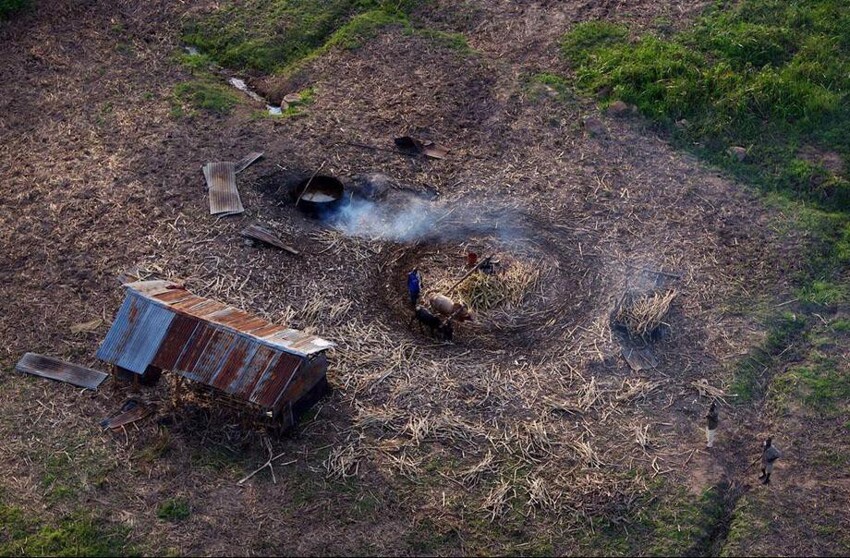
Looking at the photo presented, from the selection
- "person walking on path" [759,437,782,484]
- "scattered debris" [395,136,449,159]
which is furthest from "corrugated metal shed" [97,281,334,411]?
"person walking on path" [759,437,782,484]

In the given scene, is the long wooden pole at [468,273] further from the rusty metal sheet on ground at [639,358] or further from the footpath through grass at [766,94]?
the footpath through grass at [766,94]

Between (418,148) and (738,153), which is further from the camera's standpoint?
(418,148)

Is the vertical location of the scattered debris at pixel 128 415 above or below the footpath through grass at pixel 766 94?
below

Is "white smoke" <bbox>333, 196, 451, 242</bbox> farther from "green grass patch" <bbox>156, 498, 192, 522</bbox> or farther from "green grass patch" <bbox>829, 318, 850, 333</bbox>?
"green grass patch" <bbox>829, 318, 850, 333</bbox>

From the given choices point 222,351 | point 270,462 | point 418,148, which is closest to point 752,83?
point 418,148

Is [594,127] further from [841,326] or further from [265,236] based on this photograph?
[265,236]

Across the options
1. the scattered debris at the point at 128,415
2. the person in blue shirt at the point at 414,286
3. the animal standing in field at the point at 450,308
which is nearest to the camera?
the scattered debris at the point at 128,415

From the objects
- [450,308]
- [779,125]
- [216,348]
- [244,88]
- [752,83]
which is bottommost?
[244,88]

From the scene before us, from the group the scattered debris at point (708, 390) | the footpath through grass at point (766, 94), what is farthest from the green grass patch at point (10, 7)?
the scattered debris at point (708, 390)
